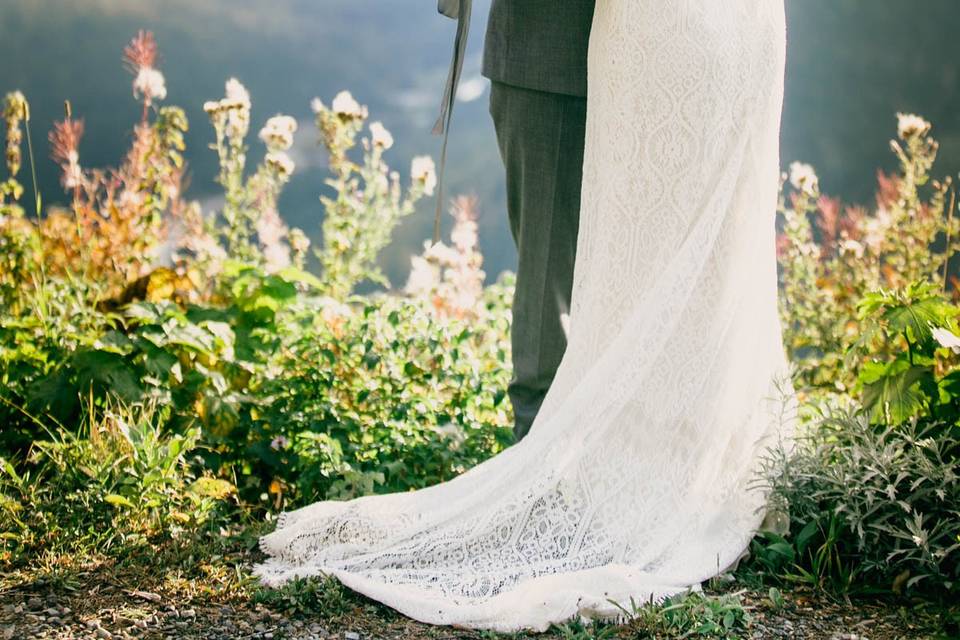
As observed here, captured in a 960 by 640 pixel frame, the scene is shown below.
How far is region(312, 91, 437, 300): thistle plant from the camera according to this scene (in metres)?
4.13

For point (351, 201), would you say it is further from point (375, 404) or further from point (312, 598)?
point (312, 598)

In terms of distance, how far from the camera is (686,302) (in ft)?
8.52

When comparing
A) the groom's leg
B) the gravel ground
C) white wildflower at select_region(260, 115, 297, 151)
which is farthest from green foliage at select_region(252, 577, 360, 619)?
white wildflower at select_region(260, 115, 297, 151)

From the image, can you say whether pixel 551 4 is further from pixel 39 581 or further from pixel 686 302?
pixel 39 581

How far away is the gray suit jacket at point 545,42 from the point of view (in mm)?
2809

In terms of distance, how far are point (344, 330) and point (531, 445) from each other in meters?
1.30

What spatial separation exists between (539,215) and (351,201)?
154 cm

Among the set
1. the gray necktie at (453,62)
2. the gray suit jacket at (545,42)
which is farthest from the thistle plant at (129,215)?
the gray suit jacket at (545,42)

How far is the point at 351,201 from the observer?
429cm

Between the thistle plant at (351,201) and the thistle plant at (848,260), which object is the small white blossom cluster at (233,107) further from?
the thistle plant at (848,260)

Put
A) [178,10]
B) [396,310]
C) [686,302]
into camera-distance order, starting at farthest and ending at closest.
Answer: [178,10] < [396,310] < [686,302]

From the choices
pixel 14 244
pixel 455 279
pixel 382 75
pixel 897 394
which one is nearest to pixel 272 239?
pixel 455 279

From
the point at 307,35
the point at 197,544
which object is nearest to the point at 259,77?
the point at 307,35

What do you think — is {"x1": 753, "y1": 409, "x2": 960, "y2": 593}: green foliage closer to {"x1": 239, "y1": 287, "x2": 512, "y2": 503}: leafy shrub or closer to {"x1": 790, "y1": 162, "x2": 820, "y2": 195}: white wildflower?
A: {"x1": 239, "y1": 287, "x2": 512, "y2": 503}: leafy shrub
